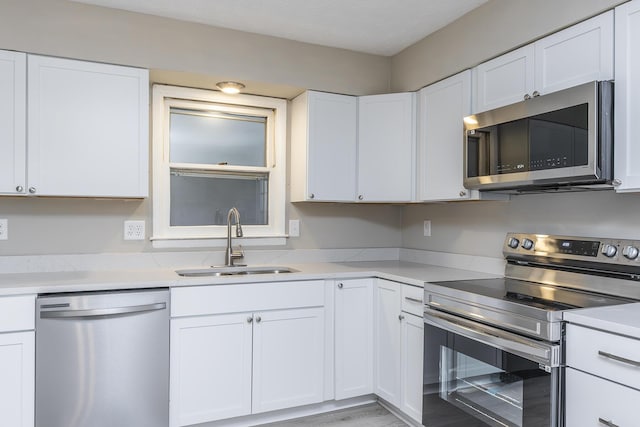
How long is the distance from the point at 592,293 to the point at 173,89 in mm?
2590

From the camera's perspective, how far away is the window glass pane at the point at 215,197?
9.82 ft

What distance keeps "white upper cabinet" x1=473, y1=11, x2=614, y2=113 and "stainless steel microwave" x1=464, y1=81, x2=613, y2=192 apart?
0.12 m

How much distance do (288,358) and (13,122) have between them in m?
1.87

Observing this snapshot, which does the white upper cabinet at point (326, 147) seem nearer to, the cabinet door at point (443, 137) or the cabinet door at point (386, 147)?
the cabinet door at point (386, 147)

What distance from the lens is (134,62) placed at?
8.29 feet

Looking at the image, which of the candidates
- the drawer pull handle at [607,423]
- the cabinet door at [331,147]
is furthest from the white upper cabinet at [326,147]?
the drawer pull handle at [607,423]

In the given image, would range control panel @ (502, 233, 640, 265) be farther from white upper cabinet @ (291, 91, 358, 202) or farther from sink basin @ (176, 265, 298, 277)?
sink basin @ (176, 265, 298, 277)

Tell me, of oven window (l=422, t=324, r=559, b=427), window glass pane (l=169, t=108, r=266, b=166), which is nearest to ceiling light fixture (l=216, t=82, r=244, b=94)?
window glass pane (l=169, t=108, r=266, b=166)

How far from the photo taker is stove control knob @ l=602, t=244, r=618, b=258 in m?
1.92

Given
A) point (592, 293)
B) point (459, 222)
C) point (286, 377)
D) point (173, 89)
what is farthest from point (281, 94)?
point (592, 293)

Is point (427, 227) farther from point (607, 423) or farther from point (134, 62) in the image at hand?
point (134, 62)

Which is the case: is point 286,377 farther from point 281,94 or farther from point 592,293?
point 281,94

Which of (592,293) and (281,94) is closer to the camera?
(592,293)

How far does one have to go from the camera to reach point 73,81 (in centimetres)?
238
